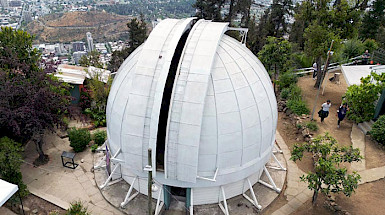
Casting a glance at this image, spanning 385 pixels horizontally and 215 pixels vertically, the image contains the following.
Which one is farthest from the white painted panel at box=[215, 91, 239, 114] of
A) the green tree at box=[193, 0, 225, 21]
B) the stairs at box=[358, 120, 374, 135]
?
the green tree at box=[193, 0, 225, 21]

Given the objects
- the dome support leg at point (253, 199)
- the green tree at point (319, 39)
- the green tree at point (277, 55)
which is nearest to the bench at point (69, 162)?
the dome support leg at point (253, 199)

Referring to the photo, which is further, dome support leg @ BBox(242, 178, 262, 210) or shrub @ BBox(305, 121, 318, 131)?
shrub @ BBox(305, 121, 318, 131)

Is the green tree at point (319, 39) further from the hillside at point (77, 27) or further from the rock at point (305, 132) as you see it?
the hillside at point (77, 27)

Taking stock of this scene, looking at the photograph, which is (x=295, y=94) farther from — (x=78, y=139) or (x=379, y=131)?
(x=78, y=139)

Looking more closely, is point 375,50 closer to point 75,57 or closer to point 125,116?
point 125,116

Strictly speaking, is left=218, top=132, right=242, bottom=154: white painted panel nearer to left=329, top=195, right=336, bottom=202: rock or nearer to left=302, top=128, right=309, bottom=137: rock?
left=329, top=195, right=336, bottom=202: rock

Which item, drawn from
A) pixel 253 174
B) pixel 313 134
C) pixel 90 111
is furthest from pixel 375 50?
pixel 90 111
